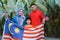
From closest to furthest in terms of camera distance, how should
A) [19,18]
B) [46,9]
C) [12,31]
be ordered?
[12,31] < [19,18] < [46,9]

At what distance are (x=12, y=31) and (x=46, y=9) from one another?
1.40m

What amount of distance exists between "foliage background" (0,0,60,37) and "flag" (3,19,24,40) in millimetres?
637

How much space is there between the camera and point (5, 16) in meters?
8.12

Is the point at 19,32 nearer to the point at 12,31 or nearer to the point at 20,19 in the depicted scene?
the point at 12,31

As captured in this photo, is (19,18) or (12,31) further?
(19,18)

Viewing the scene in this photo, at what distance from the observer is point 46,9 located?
818 cm

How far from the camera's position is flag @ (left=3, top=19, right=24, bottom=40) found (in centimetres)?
751

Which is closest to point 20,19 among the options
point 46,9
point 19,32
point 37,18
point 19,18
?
point 19,18

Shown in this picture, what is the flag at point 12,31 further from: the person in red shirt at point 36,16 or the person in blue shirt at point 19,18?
the person in red shirt at point 36,16

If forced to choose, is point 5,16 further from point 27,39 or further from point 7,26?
point 27,39

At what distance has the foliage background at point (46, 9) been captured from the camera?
8.18 meters

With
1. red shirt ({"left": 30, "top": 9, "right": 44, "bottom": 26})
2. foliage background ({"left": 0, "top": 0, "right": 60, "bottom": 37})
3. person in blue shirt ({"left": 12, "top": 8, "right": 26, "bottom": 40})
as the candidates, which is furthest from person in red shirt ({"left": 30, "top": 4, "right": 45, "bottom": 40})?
foliage background ({"left": 0, "top": 0, "right": 60, "bottom": 37})

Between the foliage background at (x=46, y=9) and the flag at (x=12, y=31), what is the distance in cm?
64

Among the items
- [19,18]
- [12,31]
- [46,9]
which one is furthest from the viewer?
[46,9]
